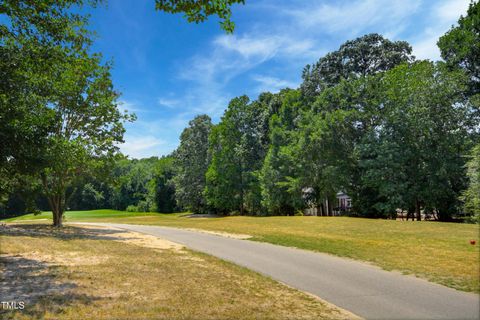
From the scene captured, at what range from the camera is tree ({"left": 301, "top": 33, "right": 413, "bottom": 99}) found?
133ft

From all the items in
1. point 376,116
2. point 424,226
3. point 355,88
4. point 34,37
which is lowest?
point 424,226

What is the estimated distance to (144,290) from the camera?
7297 mm

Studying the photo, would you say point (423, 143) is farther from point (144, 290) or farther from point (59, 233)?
point (144, 290)

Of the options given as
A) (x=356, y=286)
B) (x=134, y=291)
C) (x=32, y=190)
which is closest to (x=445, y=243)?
(x=356, y=286)

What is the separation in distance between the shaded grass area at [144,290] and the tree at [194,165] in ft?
147

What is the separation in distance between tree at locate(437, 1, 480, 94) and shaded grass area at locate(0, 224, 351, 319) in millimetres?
28748

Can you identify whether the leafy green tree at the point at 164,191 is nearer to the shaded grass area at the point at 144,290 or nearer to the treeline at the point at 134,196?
the treeline at the point at 134,196

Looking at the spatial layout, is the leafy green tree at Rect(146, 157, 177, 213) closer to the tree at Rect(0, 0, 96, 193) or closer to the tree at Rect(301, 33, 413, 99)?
the tree at Rect(301, 33, 413, 99)

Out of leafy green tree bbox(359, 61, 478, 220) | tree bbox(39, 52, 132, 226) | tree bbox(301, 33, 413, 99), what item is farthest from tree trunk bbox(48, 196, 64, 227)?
tree bbox(301, 33, 413, 99)

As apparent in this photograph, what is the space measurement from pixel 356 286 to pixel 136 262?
6046 mm

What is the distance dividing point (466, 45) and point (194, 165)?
38.0 m

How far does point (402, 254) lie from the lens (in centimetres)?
1281

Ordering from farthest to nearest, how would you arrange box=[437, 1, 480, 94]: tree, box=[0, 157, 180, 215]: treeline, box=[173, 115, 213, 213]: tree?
A: box=[0, 157, 180, 215]: treeline, box=[173, 115, 213, 213]: tree, box=[437, 1, 480, 94]: tree

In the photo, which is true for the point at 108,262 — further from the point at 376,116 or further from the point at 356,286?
the point at 376,116
